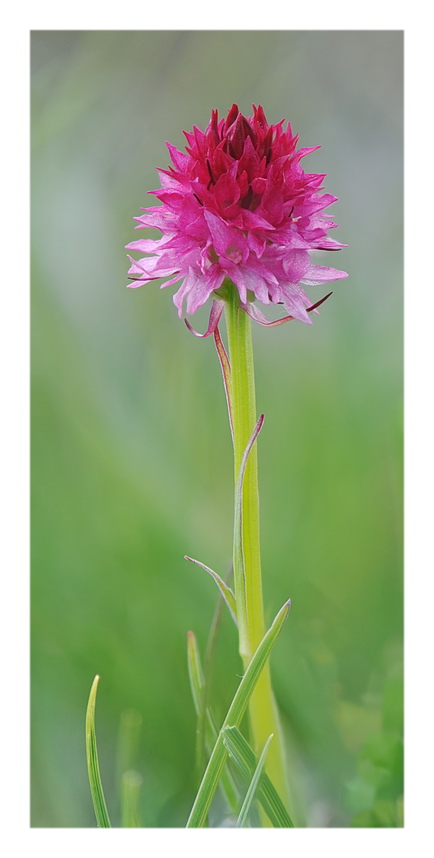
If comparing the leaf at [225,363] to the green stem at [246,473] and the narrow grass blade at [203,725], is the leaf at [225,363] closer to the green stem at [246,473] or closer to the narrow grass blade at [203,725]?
the green stem at [246,473]

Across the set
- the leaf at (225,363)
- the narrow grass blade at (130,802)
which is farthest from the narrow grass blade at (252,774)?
the leaf at (225,363)

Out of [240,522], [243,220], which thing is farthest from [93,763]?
[243,220]

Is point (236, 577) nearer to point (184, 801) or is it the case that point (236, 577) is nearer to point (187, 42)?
point (184, 801)

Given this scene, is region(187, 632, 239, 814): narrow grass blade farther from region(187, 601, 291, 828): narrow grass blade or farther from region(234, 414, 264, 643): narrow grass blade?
region(234, 414, 264, 643): narrow grass blade

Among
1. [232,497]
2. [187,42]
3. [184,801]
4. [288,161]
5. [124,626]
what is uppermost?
[187,42]

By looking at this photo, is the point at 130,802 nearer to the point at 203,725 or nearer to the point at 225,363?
the point at 203,725
